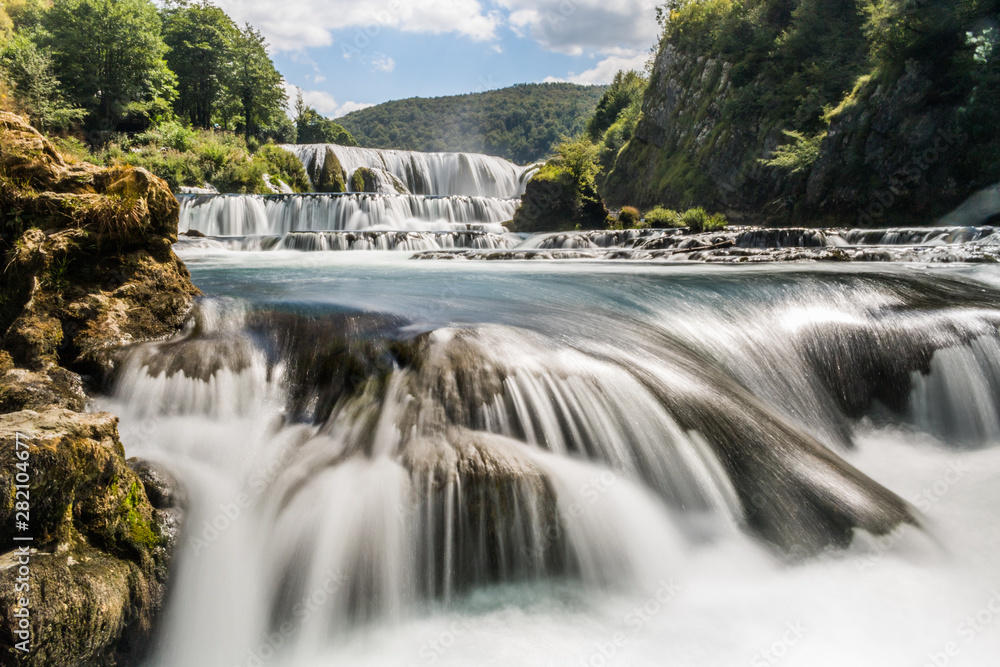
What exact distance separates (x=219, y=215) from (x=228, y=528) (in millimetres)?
18101

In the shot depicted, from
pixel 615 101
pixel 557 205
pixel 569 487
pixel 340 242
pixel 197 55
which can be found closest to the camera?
pixel 569 487

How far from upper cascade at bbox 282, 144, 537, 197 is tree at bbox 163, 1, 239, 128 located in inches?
347

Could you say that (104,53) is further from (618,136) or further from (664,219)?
(618,136)

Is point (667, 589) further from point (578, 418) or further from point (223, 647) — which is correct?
point (223, 647)

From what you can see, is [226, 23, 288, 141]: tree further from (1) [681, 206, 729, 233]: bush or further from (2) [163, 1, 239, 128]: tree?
(1) [681, 206, 729, 233]: bush

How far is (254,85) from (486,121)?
73.5m

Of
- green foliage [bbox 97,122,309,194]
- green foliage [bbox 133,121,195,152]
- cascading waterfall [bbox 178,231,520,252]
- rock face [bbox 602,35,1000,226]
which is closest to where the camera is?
cascading waterfall [bbox 178,231,520,252]

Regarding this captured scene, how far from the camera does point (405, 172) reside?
34.7 metres

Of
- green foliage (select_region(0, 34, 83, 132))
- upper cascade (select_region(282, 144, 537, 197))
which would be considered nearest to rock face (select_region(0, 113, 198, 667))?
green foliage (select_region(0, 34, 83, 132))

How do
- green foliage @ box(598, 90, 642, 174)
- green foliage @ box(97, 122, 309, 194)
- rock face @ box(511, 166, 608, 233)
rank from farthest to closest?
1. green foliage @ box(598, 90, 642, 174)
2. green foliage @ box(97, 122, 309, 194)
3. rock face @ box(511, 166, 608, 233)

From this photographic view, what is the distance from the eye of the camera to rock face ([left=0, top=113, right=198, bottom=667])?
1.88 meters

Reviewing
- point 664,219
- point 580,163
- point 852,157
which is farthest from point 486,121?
point 852,157

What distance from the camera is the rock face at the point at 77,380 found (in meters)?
1.88

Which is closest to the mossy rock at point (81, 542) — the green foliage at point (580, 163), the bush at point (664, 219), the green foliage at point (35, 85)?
the bush at point (664, 219)
